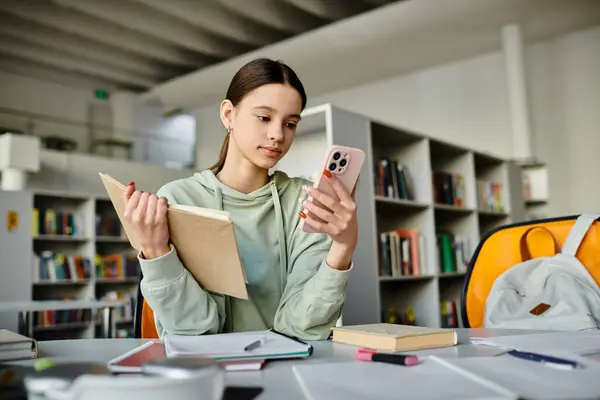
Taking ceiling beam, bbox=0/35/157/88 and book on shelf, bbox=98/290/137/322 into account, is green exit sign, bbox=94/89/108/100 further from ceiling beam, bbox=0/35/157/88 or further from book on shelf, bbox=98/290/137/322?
book on shelf, bbox=98/290/137/322

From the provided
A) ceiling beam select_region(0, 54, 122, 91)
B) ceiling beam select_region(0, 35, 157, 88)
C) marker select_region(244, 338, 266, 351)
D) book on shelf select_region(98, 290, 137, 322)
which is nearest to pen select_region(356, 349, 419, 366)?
marker select_region(244, 338, 266, 351)

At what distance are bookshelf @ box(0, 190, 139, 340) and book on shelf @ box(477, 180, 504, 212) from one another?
353 centimetres

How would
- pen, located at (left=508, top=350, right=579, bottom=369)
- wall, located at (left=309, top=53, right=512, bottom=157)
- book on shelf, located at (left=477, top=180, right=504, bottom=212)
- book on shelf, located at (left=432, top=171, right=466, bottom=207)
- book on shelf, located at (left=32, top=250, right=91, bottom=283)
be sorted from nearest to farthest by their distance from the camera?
pen, located at (left=508, top=350, right=579, bottom=369), book on shelf, located at (left=432, top=171, right=466, bottom=207), book on shelf, located at (left=477, top=180, right=504, bottom=212), book on shelf, located at (left=32, top=250, right=91, bottom=283), wall, located at (left=309, top=53, right=512, bottom=157)

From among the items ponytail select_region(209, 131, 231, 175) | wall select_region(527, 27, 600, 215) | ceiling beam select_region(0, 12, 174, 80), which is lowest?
ponytail select_region(209, 131, 231, 175)

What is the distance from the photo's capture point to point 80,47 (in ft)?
24.3

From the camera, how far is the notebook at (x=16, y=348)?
799 millimetres

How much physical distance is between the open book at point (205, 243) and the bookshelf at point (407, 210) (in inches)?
70.4

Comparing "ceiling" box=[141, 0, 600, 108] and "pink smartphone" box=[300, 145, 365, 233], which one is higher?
"ceiling" box=[141, 0, 600, 108]

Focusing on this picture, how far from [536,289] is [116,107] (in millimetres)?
8490

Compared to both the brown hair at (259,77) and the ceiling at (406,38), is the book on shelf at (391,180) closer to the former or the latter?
the brown hair at (259,77)

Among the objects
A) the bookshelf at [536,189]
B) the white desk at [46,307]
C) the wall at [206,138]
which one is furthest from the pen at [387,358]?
the wall at [206,138]

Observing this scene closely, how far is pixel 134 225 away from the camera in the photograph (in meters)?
0.93

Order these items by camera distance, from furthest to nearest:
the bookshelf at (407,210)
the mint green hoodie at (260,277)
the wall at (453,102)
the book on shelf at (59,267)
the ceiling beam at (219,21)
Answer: the wall at (453,102) → the ceiling beam at (219,21) → the book on shelf at (59,267) → the bookshelf at (407,210) → the mint green hoodie at (260,277)

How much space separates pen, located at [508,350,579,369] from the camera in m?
0.67
